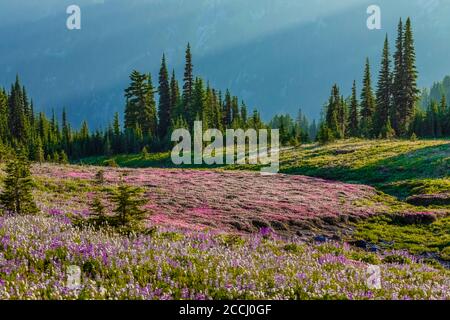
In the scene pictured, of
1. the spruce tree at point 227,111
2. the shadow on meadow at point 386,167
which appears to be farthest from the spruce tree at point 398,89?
the spruce tree at point 227,111

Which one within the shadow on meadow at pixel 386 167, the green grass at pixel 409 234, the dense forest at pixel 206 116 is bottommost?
the green grass at pixel 409 234

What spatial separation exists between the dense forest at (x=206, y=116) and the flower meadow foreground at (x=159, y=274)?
62342mm

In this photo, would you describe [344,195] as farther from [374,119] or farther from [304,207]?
[374,119]

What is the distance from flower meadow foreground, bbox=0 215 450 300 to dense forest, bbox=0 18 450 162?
62.3m

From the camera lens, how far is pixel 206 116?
98.4 m

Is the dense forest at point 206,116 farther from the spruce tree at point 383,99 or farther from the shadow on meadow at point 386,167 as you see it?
the shadow on meadow at point 386,167

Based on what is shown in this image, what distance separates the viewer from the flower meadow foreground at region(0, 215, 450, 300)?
670cm

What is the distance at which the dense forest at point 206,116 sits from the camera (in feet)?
267

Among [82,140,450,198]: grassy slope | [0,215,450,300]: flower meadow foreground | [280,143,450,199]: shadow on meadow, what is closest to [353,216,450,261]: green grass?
[0,215,450,300]: flower meadow foreground

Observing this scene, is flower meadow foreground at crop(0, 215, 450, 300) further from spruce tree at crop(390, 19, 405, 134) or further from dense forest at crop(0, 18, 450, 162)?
spruce tree at crop(390, 19, 405, 134)

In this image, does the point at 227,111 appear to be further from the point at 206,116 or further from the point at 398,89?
the point at 398,89
